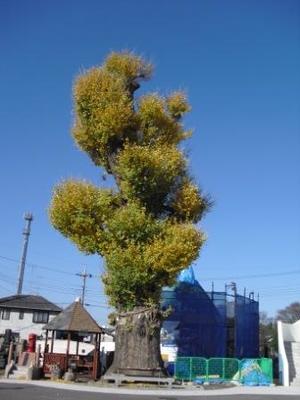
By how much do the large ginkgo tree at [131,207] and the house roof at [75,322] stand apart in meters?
3.37

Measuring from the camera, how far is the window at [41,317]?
61.9 metres

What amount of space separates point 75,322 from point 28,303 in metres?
36.0

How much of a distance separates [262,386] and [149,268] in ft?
27.0

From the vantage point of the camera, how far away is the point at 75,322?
28.5m

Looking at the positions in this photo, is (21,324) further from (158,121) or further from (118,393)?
(118,393)

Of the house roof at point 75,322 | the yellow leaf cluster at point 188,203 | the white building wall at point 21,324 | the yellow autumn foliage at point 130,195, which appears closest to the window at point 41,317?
the white building wall at point 21,324

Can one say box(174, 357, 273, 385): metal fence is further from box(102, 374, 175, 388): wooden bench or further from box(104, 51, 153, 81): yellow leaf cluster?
box(104, 51, 153, 81): yellow leaf cluster

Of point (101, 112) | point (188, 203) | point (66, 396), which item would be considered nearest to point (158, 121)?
point (101, 112)

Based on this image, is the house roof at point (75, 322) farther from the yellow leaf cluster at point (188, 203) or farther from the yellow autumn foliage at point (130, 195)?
the yellow leaf cluster at point (188, 203)

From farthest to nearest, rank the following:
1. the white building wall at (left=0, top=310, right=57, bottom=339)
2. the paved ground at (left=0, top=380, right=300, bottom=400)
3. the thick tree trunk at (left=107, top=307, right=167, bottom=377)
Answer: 1. the white building wall at (left=0, top=310, right=57, bottom=339)
2. the thick tree trunk at (left=107, top=307, right=167, bottom=377)
3. the paved ground at (left=0, top=380, right=300, bottom=400)

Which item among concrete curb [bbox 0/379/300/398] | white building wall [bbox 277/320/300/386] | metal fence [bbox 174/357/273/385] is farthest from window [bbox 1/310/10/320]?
concrete curb [bbox 0/379/300/398]

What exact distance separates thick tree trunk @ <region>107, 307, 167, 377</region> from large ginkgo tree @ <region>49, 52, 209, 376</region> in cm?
4

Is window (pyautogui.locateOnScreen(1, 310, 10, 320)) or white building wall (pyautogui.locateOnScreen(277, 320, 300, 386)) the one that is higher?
window (pyautogui.locateOnScreen(1, 310, 10, 320))

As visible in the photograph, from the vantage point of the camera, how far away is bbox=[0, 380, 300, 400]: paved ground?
17.9 metres
